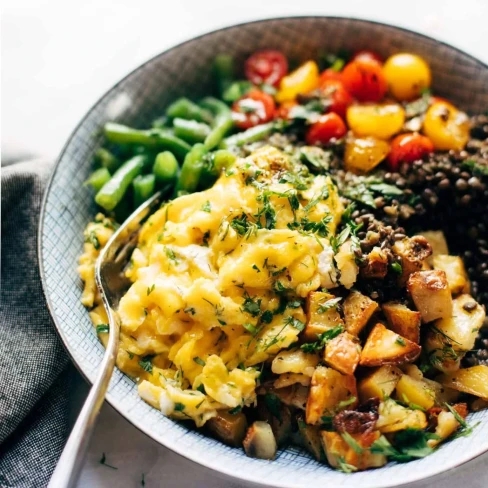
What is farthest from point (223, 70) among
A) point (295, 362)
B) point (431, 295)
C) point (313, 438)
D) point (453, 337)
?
point (313, 438)

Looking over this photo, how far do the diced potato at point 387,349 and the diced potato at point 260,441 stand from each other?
2.21ft

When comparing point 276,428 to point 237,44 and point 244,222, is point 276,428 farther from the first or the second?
point 237,44

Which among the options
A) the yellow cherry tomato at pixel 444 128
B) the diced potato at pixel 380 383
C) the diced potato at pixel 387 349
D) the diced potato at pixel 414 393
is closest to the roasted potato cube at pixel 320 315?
the diced potato at pixel 387 349

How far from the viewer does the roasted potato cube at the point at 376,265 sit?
152 inches

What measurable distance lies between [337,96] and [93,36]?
97.4 inches

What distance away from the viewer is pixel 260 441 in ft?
11.9

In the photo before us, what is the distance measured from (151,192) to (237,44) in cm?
157

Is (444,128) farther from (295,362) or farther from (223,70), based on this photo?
(295,362)

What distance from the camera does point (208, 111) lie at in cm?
525

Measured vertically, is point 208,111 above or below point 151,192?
above

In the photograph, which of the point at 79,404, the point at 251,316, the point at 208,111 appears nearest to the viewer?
the point at 251,316

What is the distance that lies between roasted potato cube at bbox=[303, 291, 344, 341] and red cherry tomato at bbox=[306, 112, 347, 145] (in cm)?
147

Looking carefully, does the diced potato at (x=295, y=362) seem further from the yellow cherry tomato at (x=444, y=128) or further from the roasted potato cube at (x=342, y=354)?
the yellow cherry tomato at (x=444, y=128)

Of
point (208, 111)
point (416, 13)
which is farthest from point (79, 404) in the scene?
point (416, 13)
